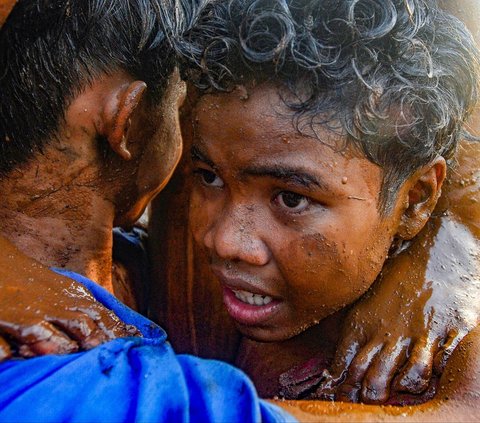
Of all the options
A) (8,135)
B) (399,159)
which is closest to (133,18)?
(8,135)

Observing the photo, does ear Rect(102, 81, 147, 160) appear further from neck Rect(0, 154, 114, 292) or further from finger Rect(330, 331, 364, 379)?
finger Rect(330, 331, 364, 379)

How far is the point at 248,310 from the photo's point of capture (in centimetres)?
234

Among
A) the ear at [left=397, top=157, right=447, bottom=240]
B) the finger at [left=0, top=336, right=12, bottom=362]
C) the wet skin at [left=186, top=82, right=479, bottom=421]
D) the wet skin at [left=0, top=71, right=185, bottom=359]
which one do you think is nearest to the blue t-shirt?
the finger at [left=0, top=336, right=12, bottom=362]

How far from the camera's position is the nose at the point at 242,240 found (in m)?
2.12

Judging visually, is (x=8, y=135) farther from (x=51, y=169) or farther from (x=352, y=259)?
(x=352, y=259)

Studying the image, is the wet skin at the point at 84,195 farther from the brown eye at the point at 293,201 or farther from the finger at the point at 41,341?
the brown eye at the point at 293,201

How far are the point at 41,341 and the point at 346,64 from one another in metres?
1.15

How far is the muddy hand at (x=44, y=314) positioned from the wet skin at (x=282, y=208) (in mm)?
453

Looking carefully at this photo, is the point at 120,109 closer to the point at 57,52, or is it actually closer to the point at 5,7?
A: the point at 57,52

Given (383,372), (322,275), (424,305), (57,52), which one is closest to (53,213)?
(57,52)

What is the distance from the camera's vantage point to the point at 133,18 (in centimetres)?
225

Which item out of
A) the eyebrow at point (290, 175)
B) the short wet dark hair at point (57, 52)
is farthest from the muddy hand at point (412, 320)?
the short wet dark hair at point (57, 52)

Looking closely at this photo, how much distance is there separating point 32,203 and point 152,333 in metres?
0.66

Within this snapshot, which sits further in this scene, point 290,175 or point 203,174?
point 203,174
